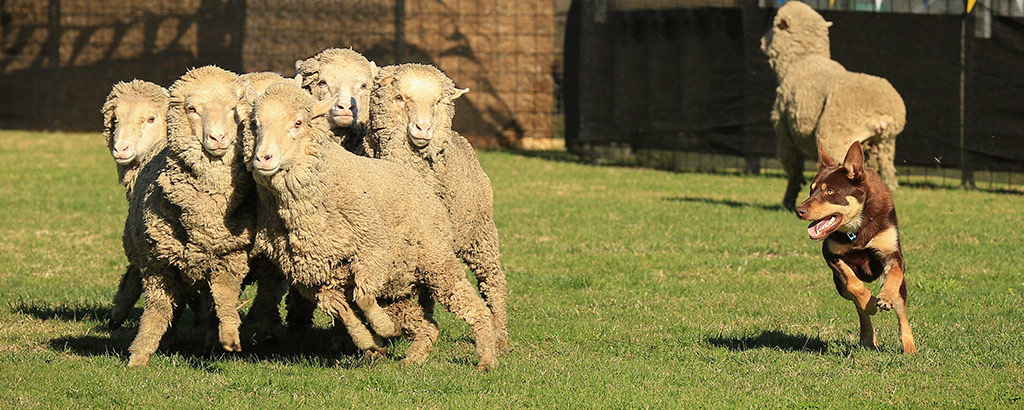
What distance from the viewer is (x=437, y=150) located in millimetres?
7148

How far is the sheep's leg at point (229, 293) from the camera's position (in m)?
6.62

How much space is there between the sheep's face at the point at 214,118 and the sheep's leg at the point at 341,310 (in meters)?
0.84

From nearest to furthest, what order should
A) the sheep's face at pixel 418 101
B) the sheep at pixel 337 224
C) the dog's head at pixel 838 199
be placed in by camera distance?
1. the sheep at pixel 337 224
2. the dog's head at pixel 838 199
3. the sheep's face at pixel 418 101

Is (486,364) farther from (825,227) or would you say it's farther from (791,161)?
(791,161)

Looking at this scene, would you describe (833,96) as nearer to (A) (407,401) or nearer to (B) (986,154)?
(B) (986,154)

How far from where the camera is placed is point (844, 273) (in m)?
6.81

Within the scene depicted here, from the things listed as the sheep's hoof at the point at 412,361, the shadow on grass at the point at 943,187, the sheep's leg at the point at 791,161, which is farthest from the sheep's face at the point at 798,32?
the sheep's hoof at the point at 412,361

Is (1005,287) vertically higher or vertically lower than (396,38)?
lower

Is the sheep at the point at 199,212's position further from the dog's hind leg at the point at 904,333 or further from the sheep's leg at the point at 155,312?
the dog's hind leg at the point at 904,333

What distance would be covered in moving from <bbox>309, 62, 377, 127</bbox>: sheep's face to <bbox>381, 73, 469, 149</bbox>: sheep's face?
433 mm

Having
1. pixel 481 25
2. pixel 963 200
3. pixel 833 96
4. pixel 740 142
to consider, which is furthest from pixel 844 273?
pixel 481 25

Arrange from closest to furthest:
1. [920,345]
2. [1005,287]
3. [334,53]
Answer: [920,345] → [334,53] → [1005,287]

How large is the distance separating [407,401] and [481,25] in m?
16.6

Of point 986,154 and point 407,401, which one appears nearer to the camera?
point 407,401
